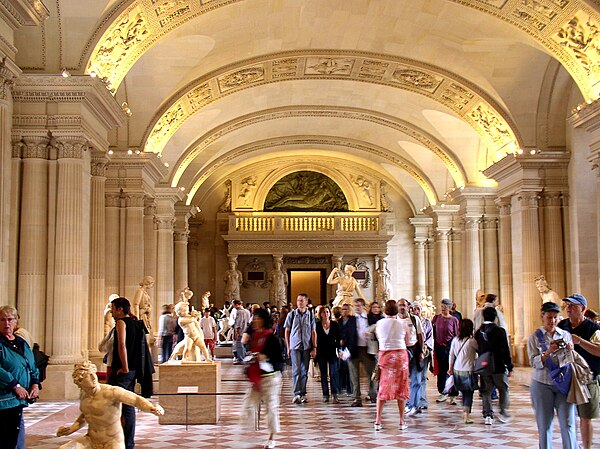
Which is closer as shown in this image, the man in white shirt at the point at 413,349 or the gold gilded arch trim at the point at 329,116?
the man in white shirt at the point at 413,349

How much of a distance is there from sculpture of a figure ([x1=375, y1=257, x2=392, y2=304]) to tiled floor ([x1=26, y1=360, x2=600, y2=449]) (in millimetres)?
21805

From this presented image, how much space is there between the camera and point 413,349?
11.3 meters

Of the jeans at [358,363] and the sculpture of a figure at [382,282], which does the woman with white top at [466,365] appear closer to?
the jeans at [358,363]

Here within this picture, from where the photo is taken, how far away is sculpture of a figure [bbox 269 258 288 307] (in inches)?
1328

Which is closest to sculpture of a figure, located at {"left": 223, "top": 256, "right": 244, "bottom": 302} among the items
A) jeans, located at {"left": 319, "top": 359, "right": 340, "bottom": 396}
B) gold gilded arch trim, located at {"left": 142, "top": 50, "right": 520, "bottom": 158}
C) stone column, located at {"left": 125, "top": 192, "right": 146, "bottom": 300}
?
gold gilded arch trim, located at {"left": 142, "top": 50, "right": 520, "bottom": 158}

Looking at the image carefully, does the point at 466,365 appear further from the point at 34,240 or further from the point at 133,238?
the point at 133,238

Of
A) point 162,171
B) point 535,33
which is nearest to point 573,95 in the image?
point 535,33

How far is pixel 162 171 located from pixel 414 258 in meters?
16.8

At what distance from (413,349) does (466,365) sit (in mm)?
1244

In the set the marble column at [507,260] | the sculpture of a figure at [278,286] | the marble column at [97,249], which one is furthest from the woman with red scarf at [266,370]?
the sculpture of a figure at [278,286]

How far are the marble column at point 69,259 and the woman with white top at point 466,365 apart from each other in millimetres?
6472

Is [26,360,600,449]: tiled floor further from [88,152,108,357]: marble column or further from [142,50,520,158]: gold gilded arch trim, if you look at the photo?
[142,50,520,158]: gold gilded arch trim

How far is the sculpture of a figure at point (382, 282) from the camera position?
113ft

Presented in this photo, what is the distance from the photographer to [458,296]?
28828 mm
